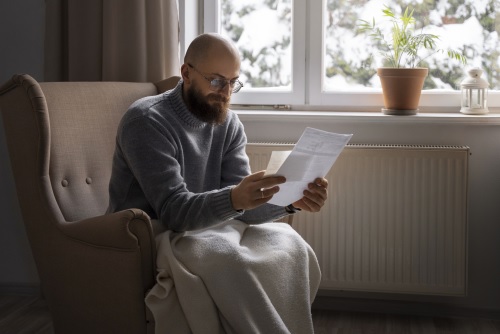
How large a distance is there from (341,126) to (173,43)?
76 cm

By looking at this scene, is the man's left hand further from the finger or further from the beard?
the beard

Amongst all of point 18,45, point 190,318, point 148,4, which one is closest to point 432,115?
point 148,4

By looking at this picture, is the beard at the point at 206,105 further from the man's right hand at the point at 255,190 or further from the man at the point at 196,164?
the man's right hand at the point at 255,190

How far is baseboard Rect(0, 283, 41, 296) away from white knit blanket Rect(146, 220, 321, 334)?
61.1 inches

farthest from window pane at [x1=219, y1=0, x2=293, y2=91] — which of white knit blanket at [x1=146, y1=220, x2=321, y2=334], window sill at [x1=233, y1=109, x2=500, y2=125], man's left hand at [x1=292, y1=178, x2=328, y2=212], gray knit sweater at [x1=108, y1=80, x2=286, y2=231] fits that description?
white knit blanket at [x1=146, y1=220, x2=321, y2=334]

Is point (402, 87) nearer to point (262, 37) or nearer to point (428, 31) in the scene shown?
point (428, 31)

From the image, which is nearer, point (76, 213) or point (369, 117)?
point (76, 213)

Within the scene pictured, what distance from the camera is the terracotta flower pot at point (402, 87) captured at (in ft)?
9.93

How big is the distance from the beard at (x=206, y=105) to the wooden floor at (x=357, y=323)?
1.09 m

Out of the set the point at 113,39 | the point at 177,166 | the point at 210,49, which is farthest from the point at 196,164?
the point at 113,39

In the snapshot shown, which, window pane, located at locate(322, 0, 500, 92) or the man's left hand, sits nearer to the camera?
the man's left hand

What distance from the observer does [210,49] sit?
2238 millimetres

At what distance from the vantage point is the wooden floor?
→ 116 inches

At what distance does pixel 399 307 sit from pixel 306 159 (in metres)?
Result: 1.42
